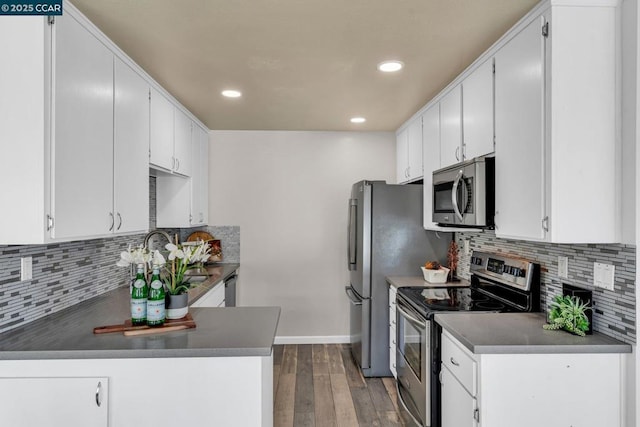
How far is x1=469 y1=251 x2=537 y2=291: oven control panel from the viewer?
2.31m

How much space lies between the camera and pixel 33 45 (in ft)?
5.18

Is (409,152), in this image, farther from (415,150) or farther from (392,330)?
(392,330)

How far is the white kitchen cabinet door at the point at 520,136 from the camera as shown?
5.86 feet

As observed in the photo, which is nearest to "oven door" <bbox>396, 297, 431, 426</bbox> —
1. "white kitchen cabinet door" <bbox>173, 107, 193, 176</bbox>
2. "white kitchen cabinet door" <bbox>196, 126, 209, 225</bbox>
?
"white kitchen cabinet door" <bbox>173, 107, 193, 176</bbox>

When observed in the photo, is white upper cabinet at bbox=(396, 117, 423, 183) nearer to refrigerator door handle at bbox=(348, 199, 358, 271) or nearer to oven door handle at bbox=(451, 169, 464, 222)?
Result: refrigerator door handle at bbox=(348, 199, 358, 271)

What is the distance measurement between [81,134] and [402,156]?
3016 millimetres

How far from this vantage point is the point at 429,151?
3221mm

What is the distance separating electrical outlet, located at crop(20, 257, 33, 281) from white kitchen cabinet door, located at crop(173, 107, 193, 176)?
4.57 ft

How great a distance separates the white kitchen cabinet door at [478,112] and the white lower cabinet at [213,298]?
6.59ft

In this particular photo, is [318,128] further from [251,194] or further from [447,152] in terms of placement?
[447,152]

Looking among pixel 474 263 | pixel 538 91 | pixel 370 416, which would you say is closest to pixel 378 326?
pixel 370 416

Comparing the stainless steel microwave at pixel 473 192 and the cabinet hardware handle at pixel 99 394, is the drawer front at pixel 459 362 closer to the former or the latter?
the stainless steel microwave at pixel 473 192

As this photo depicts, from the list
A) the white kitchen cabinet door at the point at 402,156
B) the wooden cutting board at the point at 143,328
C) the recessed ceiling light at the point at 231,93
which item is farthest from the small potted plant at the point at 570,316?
the recessed ceiling light at the point at 231,93

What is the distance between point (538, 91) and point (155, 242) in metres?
3.22
